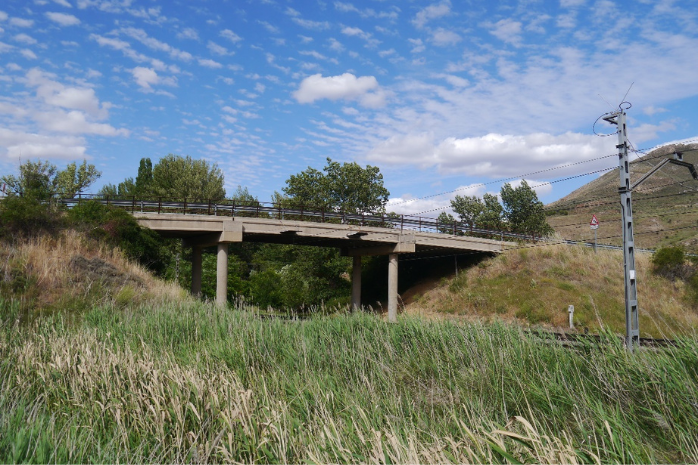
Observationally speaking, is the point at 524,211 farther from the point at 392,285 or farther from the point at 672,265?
the point at 392,285

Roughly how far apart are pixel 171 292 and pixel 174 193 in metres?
42.3

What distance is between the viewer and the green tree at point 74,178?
63.7 metres

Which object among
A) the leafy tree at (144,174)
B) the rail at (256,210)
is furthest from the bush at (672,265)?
the leafy tree at (144,174)

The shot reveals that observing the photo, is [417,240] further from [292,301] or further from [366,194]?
[366,194]

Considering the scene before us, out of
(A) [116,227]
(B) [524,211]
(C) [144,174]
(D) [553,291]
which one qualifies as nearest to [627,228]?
(D) [553,291]

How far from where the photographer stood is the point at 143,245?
99.1ft

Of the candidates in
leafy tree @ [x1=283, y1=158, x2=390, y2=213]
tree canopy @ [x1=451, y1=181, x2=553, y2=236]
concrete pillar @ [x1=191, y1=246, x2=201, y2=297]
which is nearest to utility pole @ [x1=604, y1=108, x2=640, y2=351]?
concrete pillar @ [x1=191, y1=246, x2=201, y2=297]

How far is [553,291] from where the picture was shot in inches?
1416

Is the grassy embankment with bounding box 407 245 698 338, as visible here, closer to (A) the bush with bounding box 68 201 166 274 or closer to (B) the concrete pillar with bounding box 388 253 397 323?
(B) the concrete pillar with bounding box 388 253 397 323

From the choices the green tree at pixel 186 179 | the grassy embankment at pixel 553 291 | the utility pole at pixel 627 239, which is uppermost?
the green tree at pixel 186 179

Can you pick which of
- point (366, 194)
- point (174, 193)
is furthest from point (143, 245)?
point (366, 194)

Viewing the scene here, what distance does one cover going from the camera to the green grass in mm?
6230

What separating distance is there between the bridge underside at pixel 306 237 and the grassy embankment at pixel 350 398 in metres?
17.8

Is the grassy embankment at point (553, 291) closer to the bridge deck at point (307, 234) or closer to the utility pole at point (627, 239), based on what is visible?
the bridge deck at point (307, 234)
